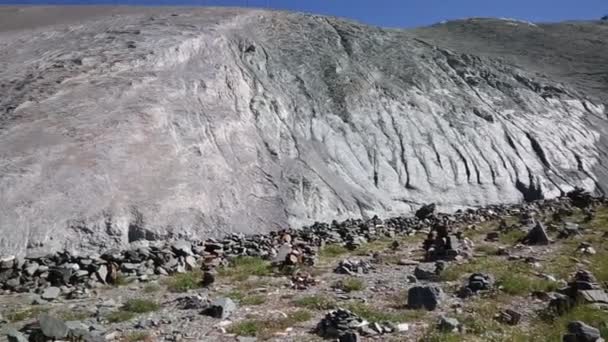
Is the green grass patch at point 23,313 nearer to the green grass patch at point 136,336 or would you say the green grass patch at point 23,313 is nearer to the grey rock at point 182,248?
the green grass patch at point 136,336

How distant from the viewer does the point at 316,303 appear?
34.8 ft

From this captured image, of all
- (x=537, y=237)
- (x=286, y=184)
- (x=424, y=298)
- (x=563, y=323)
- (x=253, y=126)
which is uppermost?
(x=253, y=126)

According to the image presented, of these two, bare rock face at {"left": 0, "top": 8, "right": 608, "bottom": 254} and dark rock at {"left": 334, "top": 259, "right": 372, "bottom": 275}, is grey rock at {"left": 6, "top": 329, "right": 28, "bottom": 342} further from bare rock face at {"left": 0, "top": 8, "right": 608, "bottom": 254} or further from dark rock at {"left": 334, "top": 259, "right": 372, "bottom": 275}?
dark rock at {"left": 334, "top": 259, "right": 372, "bottom": 275}

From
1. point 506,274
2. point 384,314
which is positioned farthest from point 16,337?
point 506,274

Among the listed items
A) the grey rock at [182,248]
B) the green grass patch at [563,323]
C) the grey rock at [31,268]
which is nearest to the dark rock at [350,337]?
the green grass patch at [563,323]

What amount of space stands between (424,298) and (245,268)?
16.9 feet

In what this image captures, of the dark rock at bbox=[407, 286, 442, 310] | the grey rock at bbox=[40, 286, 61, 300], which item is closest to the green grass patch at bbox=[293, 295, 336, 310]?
the dark rock at bbox=[407, 286, 442, 310]

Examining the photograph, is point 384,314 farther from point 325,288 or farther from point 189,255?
point 189,255

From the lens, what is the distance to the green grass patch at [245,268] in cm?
1324

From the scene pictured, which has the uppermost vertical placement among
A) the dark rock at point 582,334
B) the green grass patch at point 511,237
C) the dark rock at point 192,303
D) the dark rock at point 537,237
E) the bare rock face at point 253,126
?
the bare rock face at point 253,126

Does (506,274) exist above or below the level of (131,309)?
above

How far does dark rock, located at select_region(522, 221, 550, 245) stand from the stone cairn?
1.99 m

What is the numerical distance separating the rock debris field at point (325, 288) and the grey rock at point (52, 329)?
0.02 metres

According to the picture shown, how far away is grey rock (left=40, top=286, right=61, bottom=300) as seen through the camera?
37.8 ft
